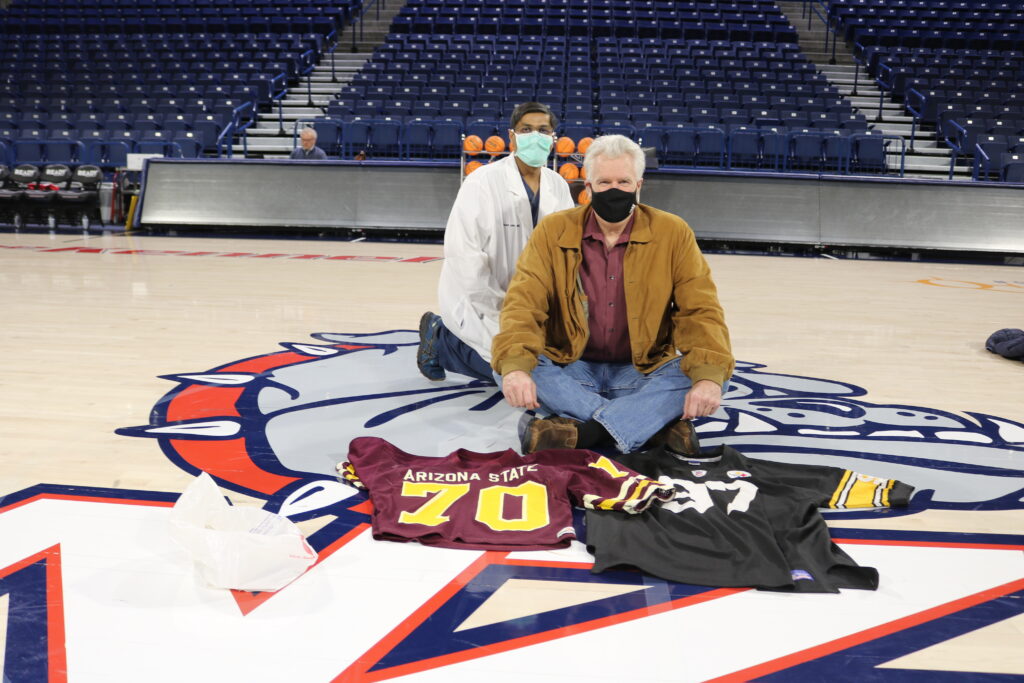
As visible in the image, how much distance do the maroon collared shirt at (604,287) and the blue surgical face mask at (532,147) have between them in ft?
2.06

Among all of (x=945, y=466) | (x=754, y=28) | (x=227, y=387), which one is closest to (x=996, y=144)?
(x=754, y=28)

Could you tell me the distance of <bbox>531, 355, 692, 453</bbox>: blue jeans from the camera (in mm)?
2750

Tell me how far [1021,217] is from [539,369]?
9165 mm

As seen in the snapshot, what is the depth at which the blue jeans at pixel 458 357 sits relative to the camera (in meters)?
3.61

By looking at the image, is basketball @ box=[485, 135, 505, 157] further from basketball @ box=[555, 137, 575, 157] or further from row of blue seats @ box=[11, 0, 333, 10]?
row of blue seats @ box=[11, 0, 333, 10]

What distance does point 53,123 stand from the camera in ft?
45.4

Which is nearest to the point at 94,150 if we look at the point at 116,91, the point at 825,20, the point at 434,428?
the point at 116,91

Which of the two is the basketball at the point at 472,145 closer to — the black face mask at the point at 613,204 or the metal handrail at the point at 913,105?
the black face mask at the point at 613,204

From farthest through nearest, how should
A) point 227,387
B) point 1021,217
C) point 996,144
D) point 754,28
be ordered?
point 754,28, point 996,144, point 1021,217, point 227,387

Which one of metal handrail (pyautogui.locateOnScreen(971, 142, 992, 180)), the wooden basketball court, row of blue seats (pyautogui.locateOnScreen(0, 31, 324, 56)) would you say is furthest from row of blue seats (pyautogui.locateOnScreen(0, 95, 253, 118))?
metal handrail (pyautogui.locateOnScreen(971, 142, 992, 180))

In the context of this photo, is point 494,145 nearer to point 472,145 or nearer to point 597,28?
point 472,145

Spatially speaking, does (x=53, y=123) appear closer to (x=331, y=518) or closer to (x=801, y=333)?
(x=801, y=333)

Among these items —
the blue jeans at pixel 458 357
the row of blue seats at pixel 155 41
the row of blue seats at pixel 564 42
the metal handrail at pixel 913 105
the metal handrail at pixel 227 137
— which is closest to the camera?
the blue jeans at pixel 458 357

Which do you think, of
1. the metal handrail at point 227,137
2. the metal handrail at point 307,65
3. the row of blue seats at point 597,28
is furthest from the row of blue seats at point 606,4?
the metal handrail at point 227,137
